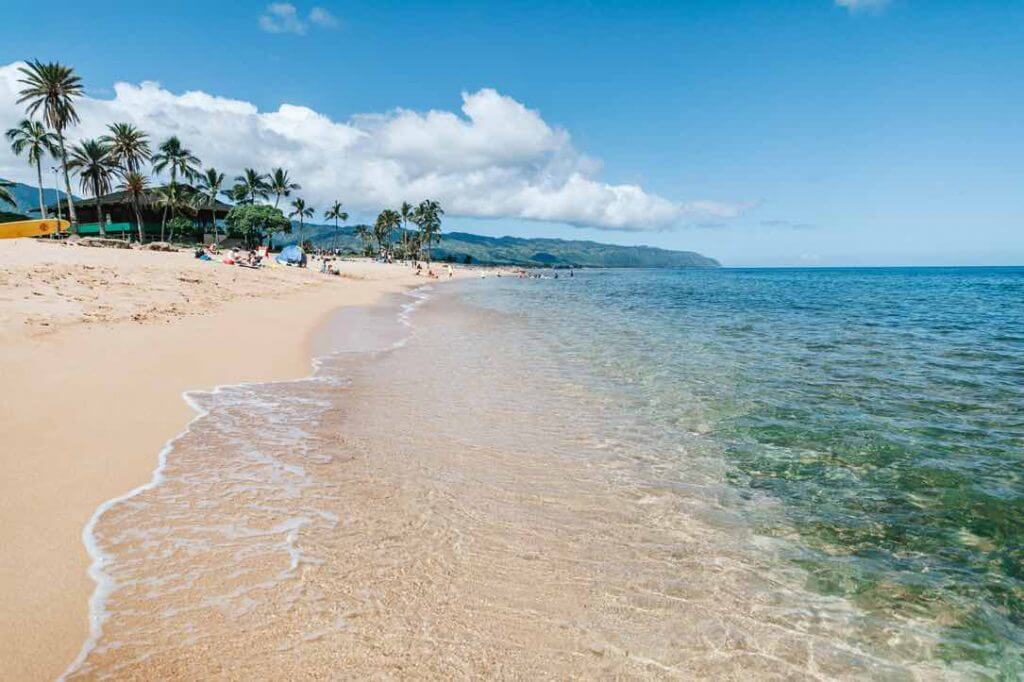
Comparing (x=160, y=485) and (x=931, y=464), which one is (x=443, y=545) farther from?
(x=931, y=464)

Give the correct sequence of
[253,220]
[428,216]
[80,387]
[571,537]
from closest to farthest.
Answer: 1. [571,537]
2. [80,387]
3. [253,220]
4. [428,216]

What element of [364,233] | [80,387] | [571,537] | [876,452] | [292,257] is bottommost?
[571,537]

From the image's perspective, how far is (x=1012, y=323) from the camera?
26297 millimetres

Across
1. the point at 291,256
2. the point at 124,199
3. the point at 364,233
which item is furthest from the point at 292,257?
the point at 364,233

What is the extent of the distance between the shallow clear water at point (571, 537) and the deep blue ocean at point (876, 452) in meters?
0.04

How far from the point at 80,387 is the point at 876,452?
1288 centimetres

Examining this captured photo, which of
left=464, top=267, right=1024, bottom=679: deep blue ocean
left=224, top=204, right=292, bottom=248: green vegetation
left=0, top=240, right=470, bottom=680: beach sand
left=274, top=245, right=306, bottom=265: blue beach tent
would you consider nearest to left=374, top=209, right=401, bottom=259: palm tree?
left=224, top=204, right=292, bottom=248: green vegetation

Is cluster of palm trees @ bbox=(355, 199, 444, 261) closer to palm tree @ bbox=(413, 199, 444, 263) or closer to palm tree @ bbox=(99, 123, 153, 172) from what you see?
palm tree @ bbox=(413, 199, 444, 263)

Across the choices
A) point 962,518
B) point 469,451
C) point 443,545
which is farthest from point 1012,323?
point 443,545

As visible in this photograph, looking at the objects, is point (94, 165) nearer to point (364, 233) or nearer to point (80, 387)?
point (80, 387)

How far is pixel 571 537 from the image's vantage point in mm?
5414

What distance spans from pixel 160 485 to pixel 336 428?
9.19 feet

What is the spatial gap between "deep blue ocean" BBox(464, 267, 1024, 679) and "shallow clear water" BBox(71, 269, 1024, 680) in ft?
0.15

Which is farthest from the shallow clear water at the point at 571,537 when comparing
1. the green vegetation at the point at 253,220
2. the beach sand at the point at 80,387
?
the green vegetation at the point at 253,220
